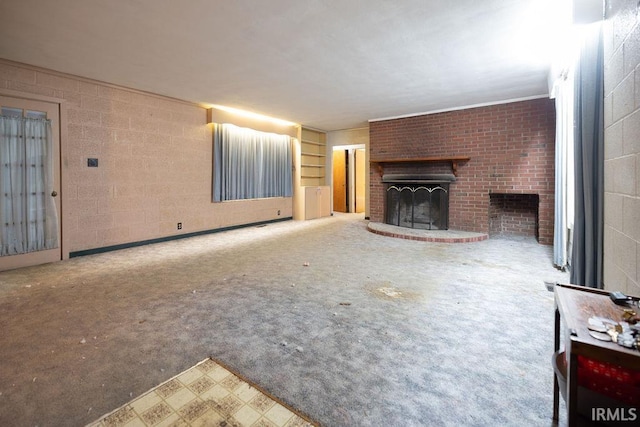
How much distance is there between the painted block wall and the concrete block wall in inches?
222

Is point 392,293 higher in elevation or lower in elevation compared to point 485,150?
lower

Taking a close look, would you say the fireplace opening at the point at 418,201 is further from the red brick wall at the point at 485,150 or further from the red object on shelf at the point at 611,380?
the red object on shelf at the point at 611,380

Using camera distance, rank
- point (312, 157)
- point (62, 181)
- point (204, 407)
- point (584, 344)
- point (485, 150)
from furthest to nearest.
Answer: point (312, 157)
point (485, 150)
point (62, 181)
point (204, 407)
point (584, 344)

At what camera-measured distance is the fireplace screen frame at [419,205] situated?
5934 millimetres

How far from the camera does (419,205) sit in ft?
20.3

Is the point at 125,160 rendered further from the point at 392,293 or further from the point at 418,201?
the point at 418,201

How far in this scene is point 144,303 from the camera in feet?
8.75

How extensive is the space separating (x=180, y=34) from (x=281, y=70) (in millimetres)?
1312

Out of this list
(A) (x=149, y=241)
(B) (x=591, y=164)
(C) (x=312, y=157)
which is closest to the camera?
(B) (x=591, y=164)

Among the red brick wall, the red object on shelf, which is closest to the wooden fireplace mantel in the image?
the red brick wall

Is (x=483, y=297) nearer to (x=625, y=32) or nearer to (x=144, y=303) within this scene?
(x=625, y=32)

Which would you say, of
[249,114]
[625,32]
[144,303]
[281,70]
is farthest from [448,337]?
[249,114]

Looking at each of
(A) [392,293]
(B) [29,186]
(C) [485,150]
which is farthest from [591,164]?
(B) [29,186]

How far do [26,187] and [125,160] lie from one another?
1278 millimetres
